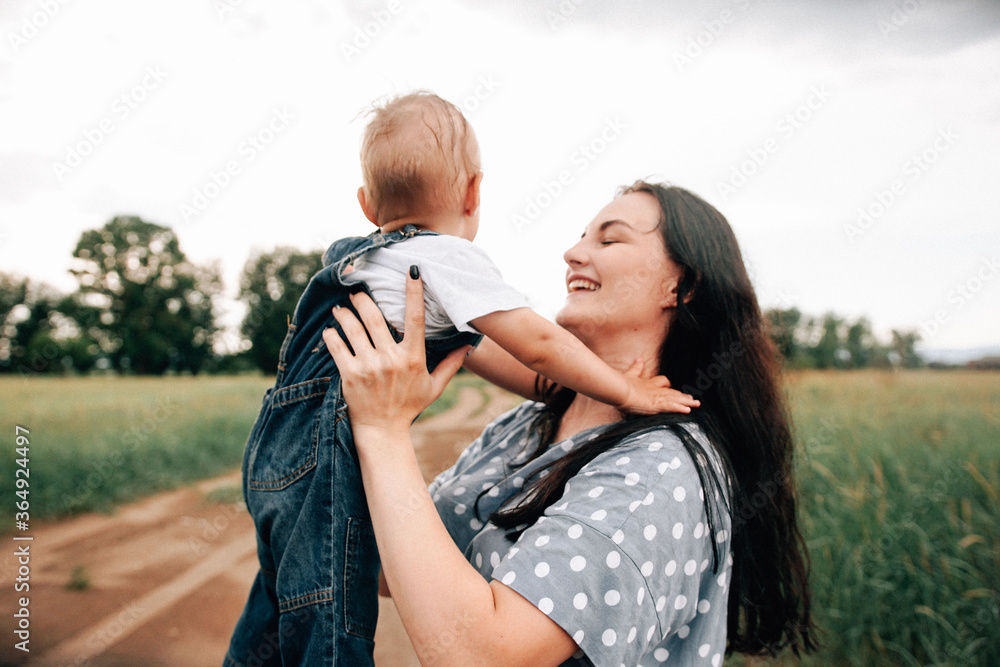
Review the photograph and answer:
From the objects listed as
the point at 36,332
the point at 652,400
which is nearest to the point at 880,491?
the point at 652,400

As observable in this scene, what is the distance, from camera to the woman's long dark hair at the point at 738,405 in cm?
156

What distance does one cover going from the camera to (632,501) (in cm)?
109

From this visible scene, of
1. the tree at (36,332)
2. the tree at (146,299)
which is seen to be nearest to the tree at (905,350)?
the tree at (36,332)

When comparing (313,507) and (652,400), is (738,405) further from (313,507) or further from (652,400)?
(313,507)

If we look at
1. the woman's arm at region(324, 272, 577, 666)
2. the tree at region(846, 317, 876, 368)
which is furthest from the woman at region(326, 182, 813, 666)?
the tree at region(846, 317, 876, 368)

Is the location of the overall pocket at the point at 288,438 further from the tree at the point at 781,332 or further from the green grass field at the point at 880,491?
the green grass field at the point at 880,491

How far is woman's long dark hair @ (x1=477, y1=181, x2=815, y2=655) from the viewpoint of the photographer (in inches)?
61.6

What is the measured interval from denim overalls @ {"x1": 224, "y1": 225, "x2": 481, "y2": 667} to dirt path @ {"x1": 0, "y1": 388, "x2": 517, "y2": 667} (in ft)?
7.40

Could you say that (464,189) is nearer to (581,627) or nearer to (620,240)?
(620,240)

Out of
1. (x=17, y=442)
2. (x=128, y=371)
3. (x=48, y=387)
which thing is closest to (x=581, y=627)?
(x=17, y=442)

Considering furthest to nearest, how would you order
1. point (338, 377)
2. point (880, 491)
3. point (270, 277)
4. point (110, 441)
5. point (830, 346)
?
point (270, 277) < point (830, 346) < point (110, 441) < point (880, 491) < point (338, 377)

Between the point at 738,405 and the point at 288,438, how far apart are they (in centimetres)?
126

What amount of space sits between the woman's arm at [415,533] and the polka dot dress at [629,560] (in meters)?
0.06

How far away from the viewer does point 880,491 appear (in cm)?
332
